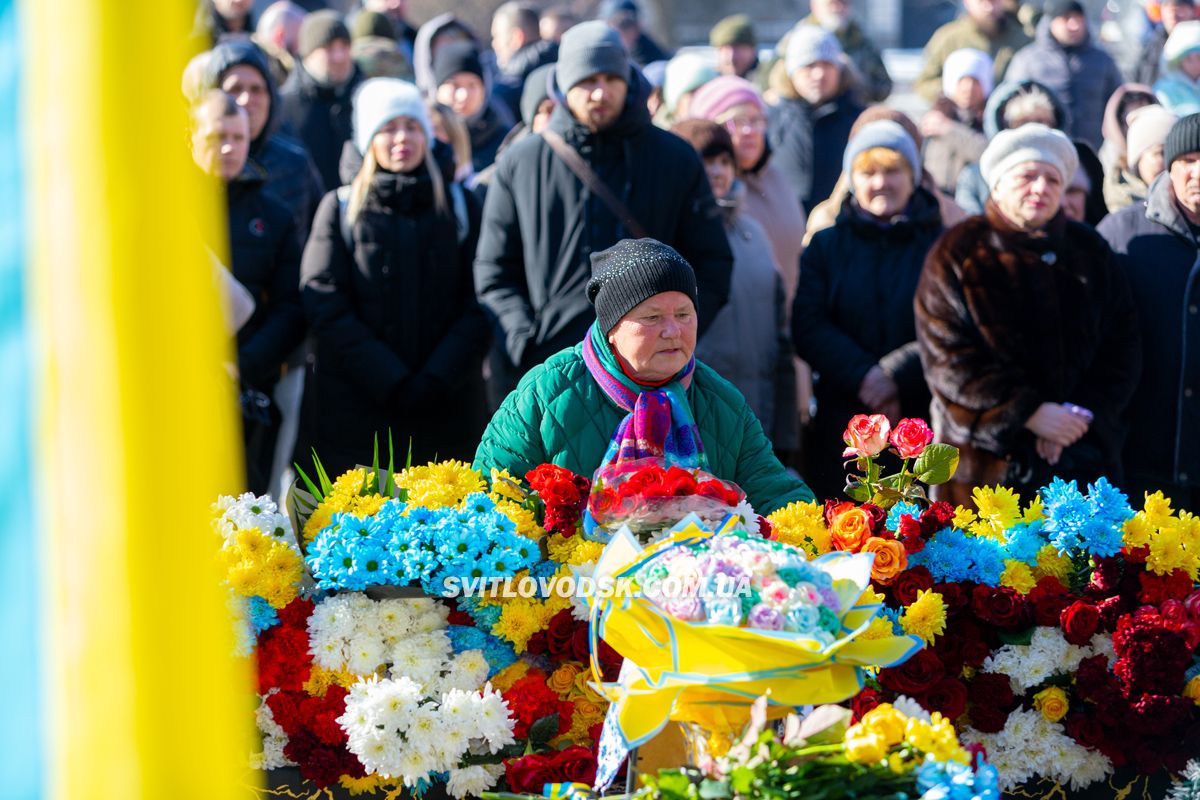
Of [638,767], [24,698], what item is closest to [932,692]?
[638,767]

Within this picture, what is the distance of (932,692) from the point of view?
137 inches

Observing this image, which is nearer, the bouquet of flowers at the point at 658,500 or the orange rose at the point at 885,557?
the bouquet of flowers at the point at 658,500

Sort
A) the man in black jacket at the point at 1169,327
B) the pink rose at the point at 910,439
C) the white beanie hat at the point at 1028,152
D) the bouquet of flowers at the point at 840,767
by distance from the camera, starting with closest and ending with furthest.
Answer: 1. the bouquet of flowers at the point at 840,767
2. the pink rose at the point at 910,439
3. the white beanie hat at the point at 1028,152
4. the man in black jacket at the point at 1169,327

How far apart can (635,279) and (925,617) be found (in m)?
1.13

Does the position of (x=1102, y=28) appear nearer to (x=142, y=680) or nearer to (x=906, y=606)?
(x=906, y=606)

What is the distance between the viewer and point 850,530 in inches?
137

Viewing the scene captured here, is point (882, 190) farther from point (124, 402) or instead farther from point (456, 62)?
point (124, 402)

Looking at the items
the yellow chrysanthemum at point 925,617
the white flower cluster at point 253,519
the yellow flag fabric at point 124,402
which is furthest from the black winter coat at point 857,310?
the yellow flag fabric at point 124,402

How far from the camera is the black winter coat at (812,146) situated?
8.68 meters

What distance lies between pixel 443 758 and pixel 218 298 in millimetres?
2292

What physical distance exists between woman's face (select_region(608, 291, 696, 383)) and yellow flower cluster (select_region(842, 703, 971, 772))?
62.5 inches

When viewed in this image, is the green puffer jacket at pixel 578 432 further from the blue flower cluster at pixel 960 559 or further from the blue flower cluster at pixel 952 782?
the blue flower cluster at pixel 952 782

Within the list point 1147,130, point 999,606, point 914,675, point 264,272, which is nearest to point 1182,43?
point 1147,130

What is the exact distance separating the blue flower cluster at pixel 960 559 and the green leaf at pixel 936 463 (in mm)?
129
